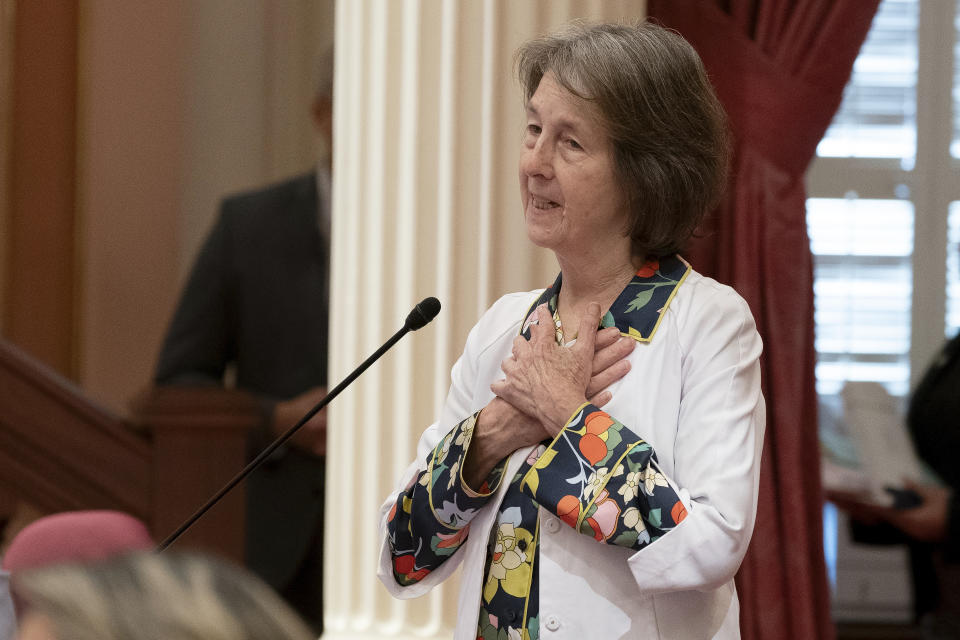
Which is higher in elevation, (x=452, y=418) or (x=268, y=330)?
(x=452, y=418)

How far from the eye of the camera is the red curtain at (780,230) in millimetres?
2293

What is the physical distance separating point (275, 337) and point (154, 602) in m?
1.97

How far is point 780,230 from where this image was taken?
234 cm

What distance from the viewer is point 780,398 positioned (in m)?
2.31

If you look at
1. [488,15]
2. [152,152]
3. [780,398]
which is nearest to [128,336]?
[152,152]

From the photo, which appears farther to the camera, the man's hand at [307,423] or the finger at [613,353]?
the man's hand at [307,423]

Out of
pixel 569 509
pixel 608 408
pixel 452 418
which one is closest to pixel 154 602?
pixel 569 509

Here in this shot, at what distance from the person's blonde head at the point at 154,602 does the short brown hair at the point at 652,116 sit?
909 mm

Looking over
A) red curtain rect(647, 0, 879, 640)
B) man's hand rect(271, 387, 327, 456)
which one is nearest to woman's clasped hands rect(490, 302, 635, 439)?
red curtain rect(647, 0, 879, 640)

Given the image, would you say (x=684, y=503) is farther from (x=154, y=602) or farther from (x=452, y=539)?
(x=154, y=602)

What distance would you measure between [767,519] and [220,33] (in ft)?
5.24

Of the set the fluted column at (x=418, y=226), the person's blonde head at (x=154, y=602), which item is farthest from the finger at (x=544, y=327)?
the person's blonde head at (x=154, y=602)

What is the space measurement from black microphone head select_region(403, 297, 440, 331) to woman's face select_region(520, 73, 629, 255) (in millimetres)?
162

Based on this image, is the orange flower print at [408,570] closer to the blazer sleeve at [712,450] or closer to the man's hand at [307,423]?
the blazer sleeve at [712,450]
